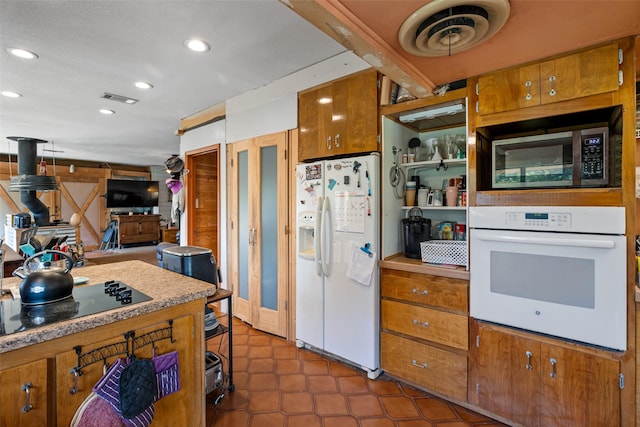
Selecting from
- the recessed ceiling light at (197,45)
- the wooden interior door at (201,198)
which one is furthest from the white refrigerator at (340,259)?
the wooden interior door at (201,198)

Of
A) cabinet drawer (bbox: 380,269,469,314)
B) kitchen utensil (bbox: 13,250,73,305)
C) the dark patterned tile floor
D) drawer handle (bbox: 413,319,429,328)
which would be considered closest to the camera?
kitchen utensil (bbox: 13,250,73,305)

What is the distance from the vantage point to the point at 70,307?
4.23 ft

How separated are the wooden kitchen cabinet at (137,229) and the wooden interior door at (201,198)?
5067 millimetres

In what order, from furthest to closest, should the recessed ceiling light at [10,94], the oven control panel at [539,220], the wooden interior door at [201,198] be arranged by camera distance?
1. the wooden interior door at [201,198]
2. the recessed ceiling light at [10,94]
3. the oven control panel at [539,220]

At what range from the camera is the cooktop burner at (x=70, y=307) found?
3.70 feet

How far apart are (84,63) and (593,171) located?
3.72 m

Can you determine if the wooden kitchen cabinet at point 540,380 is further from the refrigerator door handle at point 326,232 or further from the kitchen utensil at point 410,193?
the refrigerator door handle at point 326,232

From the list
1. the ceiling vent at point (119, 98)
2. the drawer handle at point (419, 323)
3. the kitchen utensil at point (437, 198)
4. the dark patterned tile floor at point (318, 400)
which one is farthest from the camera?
the ceiling vent at point (119, 98)

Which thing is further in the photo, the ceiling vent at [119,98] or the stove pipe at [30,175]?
the stove pipe at [30,175]

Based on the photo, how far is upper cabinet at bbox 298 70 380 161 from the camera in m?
2.33

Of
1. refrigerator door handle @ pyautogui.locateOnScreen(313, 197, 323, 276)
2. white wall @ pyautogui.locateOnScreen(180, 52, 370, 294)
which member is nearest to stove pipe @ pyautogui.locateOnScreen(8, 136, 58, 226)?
white wall @ pyautogui.locateOnScreen(180, 52, 370, 294)

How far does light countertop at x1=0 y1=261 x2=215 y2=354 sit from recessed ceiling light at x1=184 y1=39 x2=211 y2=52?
1628mm

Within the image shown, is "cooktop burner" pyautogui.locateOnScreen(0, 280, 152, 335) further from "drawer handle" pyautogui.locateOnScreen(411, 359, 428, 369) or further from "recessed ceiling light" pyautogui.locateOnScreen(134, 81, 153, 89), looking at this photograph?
"recessed ceiling light" pyautogui.locateOnScreen(134, 81, 153, 89)

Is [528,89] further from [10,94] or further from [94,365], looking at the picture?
[10,94]
